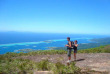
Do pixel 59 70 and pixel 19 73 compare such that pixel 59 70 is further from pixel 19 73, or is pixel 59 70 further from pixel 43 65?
pixel 19 73

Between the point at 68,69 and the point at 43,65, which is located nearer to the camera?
the point at 68,69

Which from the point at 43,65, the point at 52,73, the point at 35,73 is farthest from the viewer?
the point at 43,65

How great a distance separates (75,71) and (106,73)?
5.36ft

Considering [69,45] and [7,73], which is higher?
[69,45]

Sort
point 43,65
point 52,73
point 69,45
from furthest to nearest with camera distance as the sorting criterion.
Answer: point 69,45
point 43,65
point 52,73

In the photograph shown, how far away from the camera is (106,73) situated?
5.20 meters

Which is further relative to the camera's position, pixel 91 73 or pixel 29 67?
pixel 29 67

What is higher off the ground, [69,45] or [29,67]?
[69,45]

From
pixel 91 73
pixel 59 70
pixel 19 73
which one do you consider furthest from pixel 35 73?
pixel 91 73

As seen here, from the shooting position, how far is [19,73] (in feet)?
16.5

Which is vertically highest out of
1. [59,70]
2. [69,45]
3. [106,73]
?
[69,45]

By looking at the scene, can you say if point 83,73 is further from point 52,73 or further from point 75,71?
point 52,73

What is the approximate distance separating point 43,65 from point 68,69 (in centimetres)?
157

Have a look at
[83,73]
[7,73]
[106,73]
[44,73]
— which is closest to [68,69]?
[83,73]
